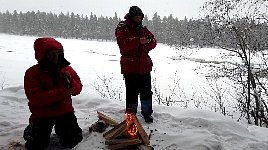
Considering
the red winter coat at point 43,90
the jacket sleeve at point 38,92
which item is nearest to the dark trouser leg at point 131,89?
the red winter coat at point 43,90

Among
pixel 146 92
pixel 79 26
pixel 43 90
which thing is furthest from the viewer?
pixel 79 26

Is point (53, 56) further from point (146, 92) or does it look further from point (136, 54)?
point (146, 92)

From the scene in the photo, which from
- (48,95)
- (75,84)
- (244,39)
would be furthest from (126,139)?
(244,39)

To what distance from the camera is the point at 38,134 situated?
3902 millimetres

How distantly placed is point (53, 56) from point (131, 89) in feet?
5.52

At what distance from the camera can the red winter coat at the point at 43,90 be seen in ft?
12.4

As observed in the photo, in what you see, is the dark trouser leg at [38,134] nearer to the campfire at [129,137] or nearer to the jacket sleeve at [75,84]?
the jacket sleeve at [75,84]

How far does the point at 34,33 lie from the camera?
280 ft

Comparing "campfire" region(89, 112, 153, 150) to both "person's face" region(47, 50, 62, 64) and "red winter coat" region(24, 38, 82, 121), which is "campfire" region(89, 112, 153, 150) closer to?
"red winter coat" region(24, 38, 82, 121)

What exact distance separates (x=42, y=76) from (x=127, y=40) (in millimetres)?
1520

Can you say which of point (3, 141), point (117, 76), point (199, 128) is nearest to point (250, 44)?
point (199, 128)

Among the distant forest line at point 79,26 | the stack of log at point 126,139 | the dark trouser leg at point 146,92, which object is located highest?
the distant forest line at point 79,26

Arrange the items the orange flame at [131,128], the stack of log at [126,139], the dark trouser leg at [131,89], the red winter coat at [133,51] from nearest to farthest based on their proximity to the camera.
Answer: the stack of log at [126,139]
the orange flame at [131,128]
the red winter coat at [133,51]
the dark trouser leg at [131,89]

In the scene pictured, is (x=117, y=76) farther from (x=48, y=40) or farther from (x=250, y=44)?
(x=48, y=40)
